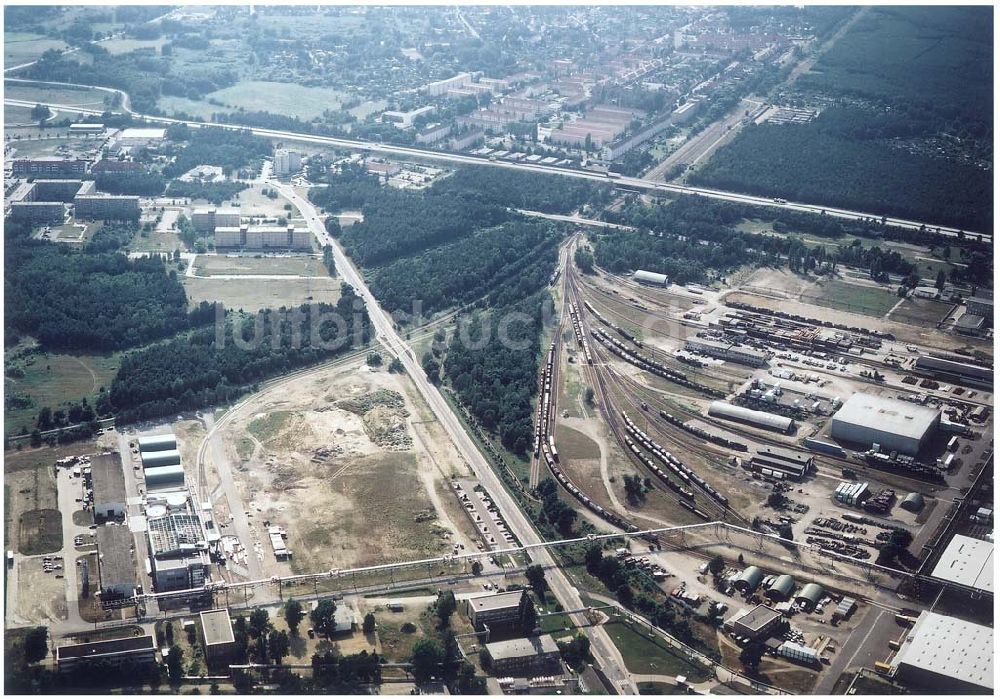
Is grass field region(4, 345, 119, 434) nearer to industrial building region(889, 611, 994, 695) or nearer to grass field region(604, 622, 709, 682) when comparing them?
grass field region(604, 622, 709, 682)

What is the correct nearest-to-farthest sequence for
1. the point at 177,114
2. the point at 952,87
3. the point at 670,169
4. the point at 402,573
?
the point at 402,573 → the point at 670,169 → the point at 177,114 → the point at 952,87

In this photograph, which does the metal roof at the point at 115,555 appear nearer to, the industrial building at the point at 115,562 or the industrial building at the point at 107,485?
the industrial building at the point at 115,562

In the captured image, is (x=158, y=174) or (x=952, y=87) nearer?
(x=158, y=174)

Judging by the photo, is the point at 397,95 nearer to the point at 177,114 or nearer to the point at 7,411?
the point at 177,114

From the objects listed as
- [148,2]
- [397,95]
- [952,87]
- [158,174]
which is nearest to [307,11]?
[148,2]

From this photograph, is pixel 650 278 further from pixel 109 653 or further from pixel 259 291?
pixel 109 653

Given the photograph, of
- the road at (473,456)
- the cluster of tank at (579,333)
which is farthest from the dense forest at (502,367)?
the cluster of tank at (579,333)
